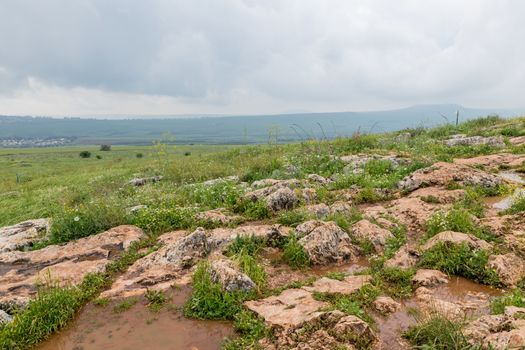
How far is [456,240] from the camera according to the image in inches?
284

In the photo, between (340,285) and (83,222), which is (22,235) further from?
(340,285)

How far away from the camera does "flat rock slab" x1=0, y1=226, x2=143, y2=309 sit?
7.11 m

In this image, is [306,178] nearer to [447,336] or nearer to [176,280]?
[176,280]

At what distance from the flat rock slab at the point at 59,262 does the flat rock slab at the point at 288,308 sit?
3.85 m

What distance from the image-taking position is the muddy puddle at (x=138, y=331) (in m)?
5.48

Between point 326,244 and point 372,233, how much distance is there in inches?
51.2

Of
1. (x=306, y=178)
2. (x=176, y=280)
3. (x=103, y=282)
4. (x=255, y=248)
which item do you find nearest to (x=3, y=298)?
(x=103, y=282)

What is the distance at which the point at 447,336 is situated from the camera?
4527 millimetres

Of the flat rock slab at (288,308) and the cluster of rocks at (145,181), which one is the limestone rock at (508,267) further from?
the cluster of rocks at (145,181)

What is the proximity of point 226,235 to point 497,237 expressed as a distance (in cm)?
594

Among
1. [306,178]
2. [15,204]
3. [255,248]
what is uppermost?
[306,178]

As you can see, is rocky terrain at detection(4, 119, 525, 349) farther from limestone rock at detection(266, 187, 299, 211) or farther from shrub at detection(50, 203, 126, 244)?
shrub at detection(50, 203, 126, 244)

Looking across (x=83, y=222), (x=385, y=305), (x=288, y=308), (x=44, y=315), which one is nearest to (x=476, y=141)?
(x=385, y=305)

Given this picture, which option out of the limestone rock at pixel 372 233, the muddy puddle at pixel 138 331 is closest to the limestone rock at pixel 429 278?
the limestone rock at pixel 372 233
